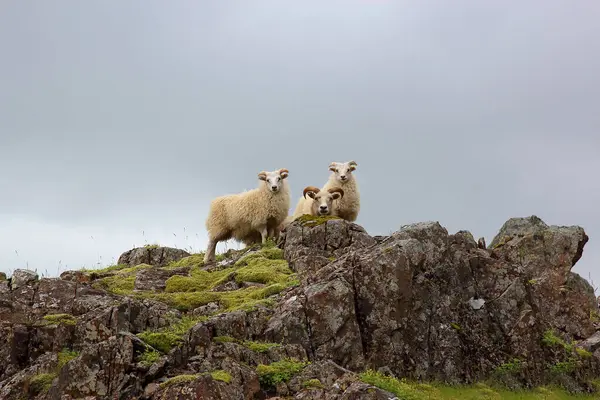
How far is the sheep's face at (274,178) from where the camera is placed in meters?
30.0

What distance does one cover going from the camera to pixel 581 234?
96.0 ft

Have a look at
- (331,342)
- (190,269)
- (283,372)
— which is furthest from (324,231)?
(283,372)

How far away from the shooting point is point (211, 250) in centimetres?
3147

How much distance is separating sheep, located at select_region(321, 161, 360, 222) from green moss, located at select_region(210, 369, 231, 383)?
52.8ft

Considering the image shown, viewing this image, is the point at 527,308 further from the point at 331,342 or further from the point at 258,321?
the point at 258,321

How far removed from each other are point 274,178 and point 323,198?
2609mm

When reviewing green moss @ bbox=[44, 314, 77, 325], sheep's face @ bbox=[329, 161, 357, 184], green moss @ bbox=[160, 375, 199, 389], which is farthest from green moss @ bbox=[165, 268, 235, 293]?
green moss @ bbox=[160, 375, 199, 389]

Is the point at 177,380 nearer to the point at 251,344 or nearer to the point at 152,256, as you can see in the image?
the point at 251,344

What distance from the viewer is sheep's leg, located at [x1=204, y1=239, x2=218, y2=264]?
1211 inches

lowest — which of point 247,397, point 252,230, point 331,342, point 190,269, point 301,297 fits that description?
point 247,397

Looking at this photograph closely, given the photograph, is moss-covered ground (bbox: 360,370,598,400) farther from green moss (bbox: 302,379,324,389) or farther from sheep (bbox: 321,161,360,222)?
sheep (bbox: 321,161,360,222)

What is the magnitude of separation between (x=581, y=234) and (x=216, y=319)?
62.2 feet

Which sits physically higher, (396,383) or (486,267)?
(486,267)

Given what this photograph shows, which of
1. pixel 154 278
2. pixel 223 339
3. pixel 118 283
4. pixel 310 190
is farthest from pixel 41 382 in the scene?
pixel 310 190
